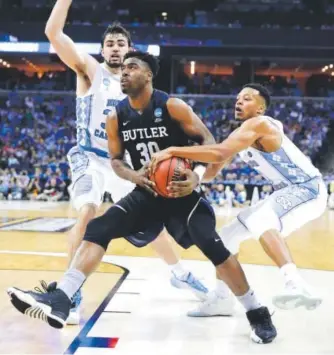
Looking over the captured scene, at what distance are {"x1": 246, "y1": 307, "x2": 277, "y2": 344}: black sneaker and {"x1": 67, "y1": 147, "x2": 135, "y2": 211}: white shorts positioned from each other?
150 cm

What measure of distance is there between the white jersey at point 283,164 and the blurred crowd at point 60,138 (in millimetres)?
12078

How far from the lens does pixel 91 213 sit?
422 centimetres

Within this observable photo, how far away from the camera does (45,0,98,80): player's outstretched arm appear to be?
405 cm

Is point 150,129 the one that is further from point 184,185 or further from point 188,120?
point 184,185

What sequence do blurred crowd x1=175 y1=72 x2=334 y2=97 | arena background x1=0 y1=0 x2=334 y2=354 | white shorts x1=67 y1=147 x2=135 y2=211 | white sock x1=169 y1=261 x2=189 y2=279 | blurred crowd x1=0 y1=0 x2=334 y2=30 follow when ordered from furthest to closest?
1. blurred crowd x1=175 y1=72 x2=334 y2=97
2. blurred crowd x1=0 y1=0 x2=334 y2=30
3. arena background x1=0 y1=0 x2=334 y2=354
4. white sock x1=169 y1=261 x2=189 y2=279
5. white shorts x1=67 y1=147 x2=135 y2=211

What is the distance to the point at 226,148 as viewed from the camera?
12.0 feet

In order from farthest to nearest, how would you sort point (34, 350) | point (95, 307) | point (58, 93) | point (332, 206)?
point (58, 93), point (332, 206), point (95, 307), point (34, 350)

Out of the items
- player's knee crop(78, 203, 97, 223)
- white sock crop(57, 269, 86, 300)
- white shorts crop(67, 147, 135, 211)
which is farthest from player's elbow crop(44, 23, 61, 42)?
white sock crop(57, 269, 86, 300)

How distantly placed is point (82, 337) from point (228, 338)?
2.99ft

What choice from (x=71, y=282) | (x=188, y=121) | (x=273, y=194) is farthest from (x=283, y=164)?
(x=71, y=282)

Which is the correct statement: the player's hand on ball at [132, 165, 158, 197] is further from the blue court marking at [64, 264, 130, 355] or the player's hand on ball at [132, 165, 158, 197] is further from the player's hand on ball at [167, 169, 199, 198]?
the blue court marking at [64, 264, 130, 355]

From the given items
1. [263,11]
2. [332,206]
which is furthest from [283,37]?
[332,206]

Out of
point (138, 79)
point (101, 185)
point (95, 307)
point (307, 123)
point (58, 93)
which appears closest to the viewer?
point (138, 79)

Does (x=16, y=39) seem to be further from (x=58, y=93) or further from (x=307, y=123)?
(x=307, y=123)
